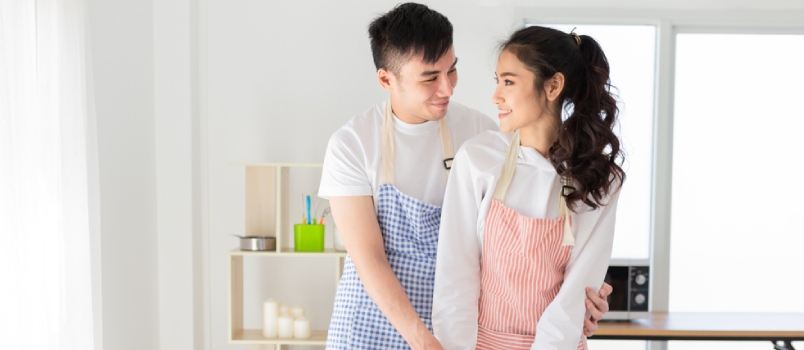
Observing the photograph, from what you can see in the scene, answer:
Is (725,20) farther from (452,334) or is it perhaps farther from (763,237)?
(452,334)

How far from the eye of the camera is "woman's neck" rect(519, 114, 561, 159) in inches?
61.2

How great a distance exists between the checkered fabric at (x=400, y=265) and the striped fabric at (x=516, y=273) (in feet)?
0.55

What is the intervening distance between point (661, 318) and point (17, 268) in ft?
8.67

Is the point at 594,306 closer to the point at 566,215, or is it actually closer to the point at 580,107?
the point at 566,215

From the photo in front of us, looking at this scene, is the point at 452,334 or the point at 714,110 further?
the point at 714,110

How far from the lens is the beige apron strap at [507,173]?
1.49 m

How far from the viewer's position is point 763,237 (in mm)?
3592

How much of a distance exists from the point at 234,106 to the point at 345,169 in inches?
74.8

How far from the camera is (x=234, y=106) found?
345 cm

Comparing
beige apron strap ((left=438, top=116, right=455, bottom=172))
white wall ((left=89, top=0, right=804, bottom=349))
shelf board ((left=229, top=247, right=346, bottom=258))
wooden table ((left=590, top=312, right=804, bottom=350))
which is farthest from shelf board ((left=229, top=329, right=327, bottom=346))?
beige apron strap ((left=438, top=116, right=455, bottom=172))

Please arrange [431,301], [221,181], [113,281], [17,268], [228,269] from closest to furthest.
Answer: [431,301], [17,268], [113,281], [228,269], [221,181]

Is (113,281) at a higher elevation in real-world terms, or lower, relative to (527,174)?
lower

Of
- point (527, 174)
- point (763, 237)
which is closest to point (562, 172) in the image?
point (527, 174)

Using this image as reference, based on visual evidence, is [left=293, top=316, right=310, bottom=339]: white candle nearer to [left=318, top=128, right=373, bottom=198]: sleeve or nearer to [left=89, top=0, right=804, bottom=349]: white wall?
[left=89, top=0, right=804, bottom=349]: white wall
